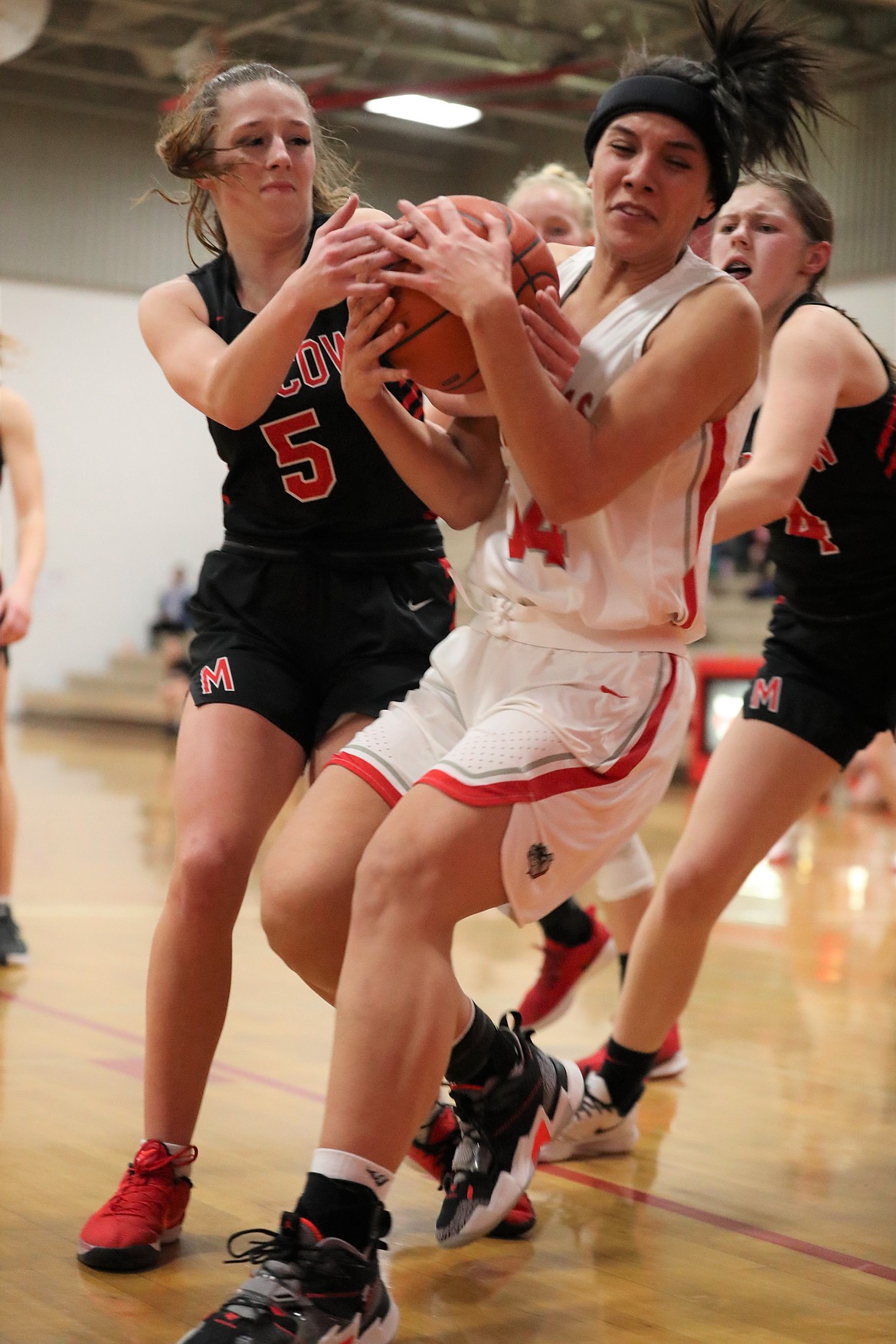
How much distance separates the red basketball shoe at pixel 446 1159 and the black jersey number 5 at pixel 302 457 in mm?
1114

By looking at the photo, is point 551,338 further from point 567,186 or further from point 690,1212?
point 567,186

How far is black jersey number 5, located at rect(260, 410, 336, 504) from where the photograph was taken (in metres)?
2.70

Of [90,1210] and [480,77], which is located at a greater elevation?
[480,77]

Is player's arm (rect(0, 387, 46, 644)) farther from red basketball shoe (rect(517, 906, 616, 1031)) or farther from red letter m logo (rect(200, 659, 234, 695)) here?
red letter m logo (rect(200, 659, 234, 695))

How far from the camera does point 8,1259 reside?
8.20 feet

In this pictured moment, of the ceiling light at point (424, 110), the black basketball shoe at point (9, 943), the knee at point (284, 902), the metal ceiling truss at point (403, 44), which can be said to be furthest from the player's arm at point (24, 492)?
the ceiling light at point (424, 110)

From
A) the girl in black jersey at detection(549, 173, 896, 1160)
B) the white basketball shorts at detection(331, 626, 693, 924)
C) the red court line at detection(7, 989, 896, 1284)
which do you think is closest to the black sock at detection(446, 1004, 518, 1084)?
the white basketball shorts at detection(331, 626, 693, 924)

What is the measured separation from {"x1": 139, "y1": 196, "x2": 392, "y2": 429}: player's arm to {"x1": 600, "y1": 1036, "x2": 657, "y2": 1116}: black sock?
156 centimetres

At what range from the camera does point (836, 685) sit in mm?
3314

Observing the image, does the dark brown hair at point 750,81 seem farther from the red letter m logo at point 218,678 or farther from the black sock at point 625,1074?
the black sock at point 625,1074

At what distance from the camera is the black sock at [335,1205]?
2039 millimetres

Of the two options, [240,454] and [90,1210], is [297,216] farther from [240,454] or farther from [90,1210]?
[90,1210]

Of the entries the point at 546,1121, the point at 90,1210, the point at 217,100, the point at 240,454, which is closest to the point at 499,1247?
the point at 546,1121

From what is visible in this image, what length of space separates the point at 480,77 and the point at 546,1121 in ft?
49.6
